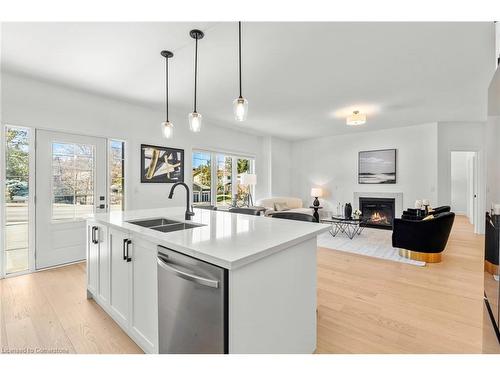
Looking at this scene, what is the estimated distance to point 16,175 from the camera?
10.2ft

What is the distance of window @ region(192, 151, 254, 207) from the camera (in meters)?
5.45

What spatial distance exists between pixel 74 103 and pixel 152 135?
1233 mm

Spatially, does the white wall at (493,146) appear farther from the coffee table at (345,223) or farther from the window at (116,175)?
the window at (116,175)

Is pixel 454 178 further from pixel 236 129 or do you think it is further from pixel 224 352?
pixel 224 352

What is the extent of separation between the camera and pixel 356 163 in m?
6.71

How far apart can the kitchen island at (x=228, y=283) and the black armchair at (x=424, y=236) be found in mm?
2467

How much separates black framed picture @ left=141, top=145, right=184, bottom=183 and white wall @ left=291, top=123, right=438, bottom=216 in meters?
4.27

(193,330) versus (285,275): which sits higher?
(285,275)

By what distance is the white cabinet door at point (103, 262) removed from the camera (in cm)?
203

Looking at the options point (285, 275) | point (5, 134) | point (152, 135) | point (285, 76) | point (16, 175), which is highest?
point (285, 76)

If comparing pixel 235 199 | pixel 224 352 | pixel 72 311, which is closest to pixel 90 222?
pixel 72 311

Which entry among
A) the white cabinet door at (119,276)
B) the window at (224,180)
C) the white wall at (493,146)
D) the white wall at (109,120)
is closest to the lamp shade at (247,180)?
the window at (224,180)

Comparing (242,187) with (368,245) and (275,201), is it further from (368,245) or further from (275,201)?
(368,245)

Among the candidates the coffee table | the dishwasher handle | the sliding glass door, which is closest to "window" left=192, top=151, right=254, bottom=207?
the coffee table
